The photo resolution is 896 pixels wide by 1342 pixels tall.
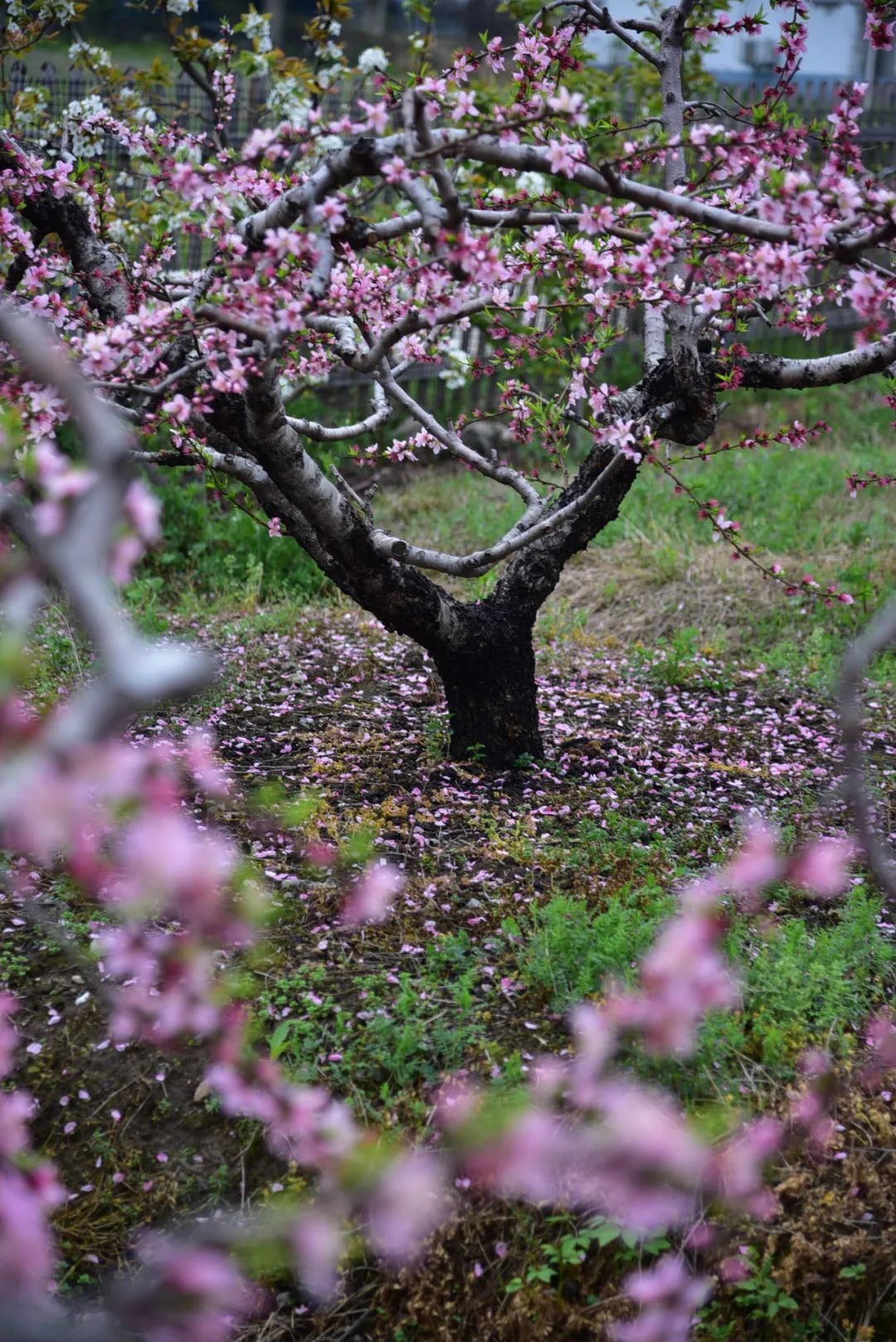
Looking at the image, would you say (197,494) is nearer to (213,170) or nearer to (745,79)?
(213,170)

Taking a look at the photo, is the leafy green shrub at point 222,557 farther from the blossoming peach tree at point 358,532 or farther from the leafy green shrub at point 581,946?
the leafy green shrub at point 581,946

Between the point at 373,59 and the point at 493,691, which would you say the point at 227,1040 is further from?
the point at 373,59

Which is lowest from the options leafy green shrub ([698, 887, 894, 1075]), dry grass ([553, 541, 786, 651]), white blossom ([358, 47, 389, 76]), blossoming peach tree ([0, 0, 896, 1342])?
dry grass ([553, 541, 786, 651])

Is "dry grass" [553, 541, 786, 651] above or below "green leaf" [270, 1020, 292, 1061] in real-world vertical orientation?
below

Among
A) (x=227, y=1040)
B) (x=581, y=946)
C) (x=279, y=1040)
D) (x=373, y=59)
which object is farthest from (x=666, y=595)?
(x=227, y=1040)

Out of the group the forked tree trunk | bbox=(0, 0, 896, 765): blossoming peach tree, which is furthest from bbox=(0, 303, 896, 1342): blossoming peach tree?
the forked tree trunk

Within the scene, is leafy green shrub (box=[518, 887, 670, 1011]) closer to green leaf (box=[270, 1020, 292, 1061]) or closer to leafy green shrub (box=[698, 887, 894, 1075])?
leafy green shrub (box=[698, 887, 894, 1075])

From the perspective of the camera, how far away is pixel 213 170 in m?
2.47

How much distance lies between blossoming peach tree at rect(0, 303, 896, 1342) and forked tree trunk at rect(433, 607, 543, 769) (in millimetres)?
924

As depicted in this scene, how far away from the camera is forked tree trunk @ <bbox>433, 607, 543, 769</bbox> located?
3.88 meters

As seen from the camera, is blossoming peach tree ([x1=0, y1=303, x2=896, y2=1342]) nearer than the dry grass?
Yes

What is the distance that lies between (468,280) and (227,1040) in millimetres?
1799

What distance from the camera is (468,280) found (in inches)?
99.8

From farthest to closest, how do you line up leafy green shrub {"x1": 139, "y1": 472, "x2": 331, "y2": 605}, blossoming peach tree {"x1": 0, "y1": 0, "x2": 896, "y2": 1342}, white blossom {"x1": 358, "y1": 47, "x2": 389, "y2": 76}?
white blossom {"x1": 358, "y1": 47, "x2": 389, "y2": 76} < leafy green shrub {"x1": 139, "y1": 472, "x2": 331, "y2": 605} < blossoming peach tree {"x1": 0, "y1": 0, "x2": 896, "y2": 1342}
